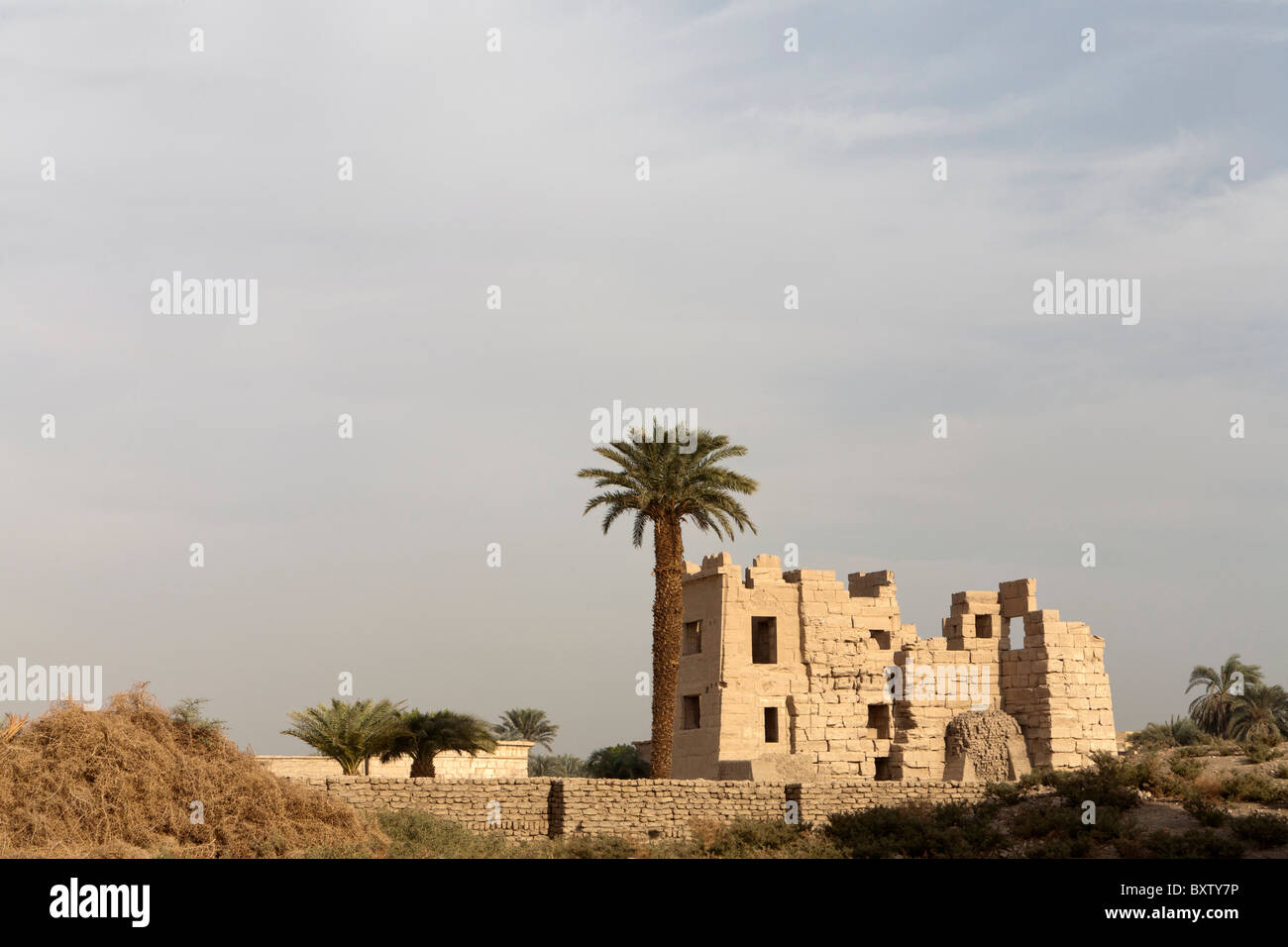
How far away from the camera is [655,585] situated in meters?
37.0

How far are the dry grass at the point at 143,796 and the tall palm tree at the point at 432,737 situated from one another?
1330cm

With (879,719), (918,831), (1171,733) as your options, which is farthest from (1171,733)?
(918,831)

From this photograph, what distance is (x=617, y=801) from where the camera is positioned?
84.5 feet

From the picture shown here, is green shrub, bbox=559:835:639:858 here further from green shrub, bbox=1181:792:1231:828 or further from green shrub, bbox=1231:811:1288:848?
green shrub, bbox=1231:811:1288:848

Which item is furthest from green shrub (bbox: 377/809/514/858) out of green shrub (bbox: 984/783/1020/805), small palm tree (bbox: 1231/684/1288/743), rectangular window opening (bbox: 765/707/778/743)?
small palm tree (bbox: 1231/684/1288/743)

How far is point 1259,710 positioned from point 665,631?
3096 centimetres

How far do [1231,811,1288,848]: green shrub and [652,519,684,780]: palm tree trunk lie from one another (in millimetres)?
16416

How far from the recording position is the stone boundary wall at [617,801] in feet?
81.1

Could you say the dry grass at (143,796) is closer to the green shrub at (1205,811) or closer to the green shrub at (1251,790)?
the green shrub at (1205,811)

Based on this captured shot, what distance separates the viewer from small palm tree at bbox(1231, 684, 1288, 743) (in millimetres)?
53938
